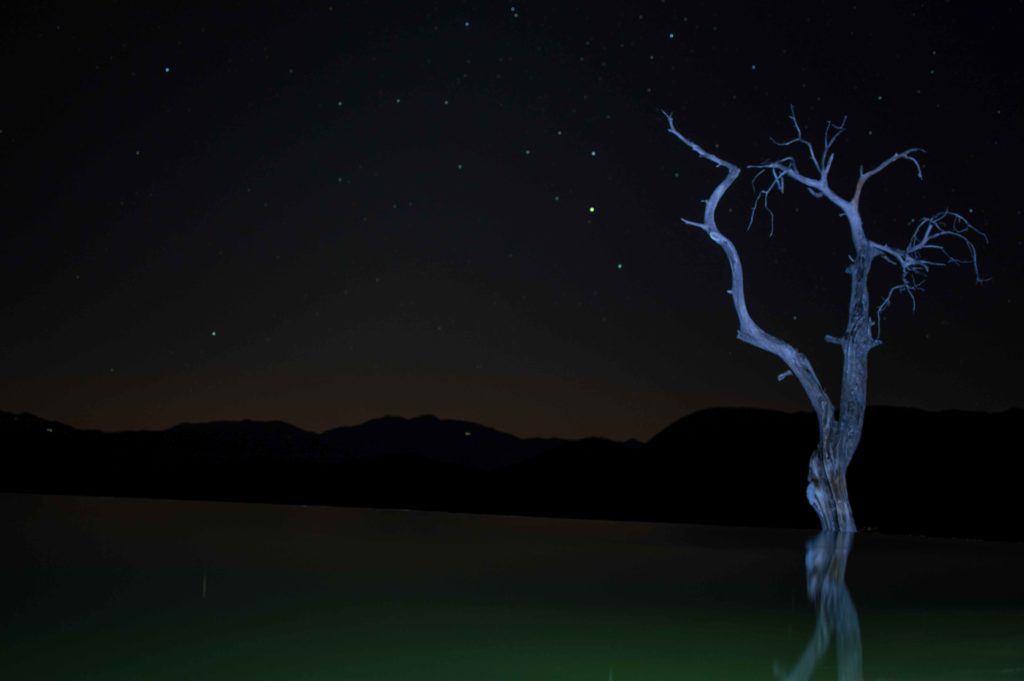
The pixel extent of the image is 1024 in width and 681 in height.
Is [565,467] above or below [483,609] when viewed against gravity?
above

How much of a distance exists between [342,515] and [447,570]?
6.30 m

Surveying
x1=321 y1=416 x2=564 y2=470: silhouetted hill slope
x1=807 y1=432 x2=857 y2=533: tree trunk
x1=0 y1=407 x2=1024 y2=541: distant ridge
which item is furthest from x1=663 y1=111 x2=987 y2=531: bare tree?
x1=321 y1=416 x2=564 y2=470: silhouetted hill slope

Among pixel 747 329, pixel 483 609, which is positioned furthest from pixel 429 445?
pixel 483 609

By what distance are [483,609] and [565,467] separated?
2581cm

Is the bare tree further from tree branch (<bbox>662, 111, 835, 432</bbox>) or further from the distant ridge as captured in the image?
the distant ridge

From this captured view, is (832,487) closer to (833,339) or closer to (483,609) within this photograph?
(833,339)

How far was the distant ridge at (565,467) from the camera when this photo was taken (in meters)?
19.7

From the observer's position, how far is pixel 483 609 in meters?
4.10

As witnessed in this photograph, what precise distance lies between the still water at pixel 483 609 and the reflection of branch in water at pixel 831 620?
1 cm

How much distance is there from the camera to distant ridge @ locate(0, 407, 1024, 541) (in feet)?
64.6

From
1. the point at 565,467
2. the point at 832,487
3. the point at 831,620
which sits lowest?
the point at 831,620

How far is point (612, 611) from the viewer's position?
4168 millimetres

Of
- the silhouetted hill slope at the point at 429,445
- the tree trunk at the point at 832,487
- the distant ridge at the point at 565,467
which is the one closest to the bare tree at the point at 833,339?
the tree trunk at the point at 832,487

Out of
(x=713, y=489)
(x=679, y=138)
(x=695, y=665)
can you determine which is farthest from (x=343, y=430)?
(x=695, y=665)
